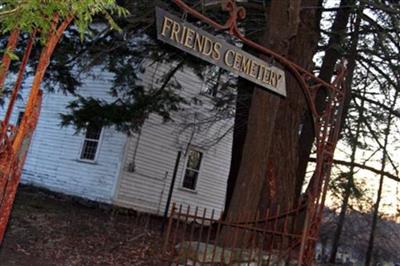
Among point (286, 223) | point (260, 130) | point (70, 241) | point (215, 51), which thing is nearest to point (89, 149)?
point (70, 241)

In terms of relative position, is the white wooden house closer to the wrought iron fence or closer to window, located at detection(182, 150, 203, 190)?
window, located at detection(182, 150, 203, 190)

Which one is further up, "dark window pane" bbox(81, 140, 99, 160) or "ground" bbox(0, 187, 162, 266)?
"dark window pane" bbox(81, 140, 99, 160)

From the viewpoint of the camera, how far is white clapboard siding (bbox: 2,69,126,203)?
60.4ft

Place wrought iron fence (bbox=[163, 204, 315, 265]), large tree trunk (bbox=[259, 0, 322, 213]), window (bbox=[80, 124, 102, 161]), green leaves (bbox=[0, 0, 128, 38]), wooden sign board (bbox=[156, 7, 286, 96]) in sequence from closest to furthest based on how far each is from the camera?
green leaves (bbox=[0, 0, 128, 38]), wooden sign board (bbox=[156, 7, 286, 96]), wrought iron fence (bbox=[163, 204, 315, 265]), large tree trunk (bbox=[259, 0, 322, 213]), window (bbox=[80, 124, 102, 161])

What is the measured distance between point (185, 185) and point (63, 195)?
486cm

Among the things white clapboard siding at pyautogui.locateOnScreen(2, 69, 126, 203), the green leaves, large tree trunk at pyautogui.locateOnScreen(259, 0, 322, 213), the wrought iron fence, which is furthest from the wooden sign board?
white clapboard siding at pyautogui.locateOnScreen(2, 69, 126, 203)

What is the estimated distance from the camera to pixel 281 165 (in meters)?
10.1

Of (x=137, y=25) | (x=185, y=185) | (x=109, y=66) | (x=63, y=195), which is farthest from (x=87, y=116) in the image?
(x=185, y=185)

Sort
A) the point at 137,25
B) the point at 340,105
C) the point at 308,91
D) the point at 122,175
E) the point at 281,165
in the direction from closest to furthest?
the point at 308,91 → the point at 340,105 → the point at 281,165 → the point at 137,25 → the point at 122,175

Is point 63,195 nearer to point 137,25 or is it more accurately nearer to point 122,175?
point 122,175

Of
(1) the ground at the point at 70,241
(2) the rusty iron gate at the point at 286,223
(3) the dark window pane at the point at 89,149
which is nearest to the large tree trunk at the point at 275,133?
(2) the rusty iron gate at the point at 286,223

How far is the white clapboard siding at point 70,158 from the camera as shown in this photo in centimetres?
1842

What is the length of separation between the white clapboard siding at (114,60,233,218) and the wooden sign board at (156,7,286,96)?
1082 centimetres

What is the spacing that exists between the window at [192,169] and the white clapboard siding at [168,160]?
19 cm
